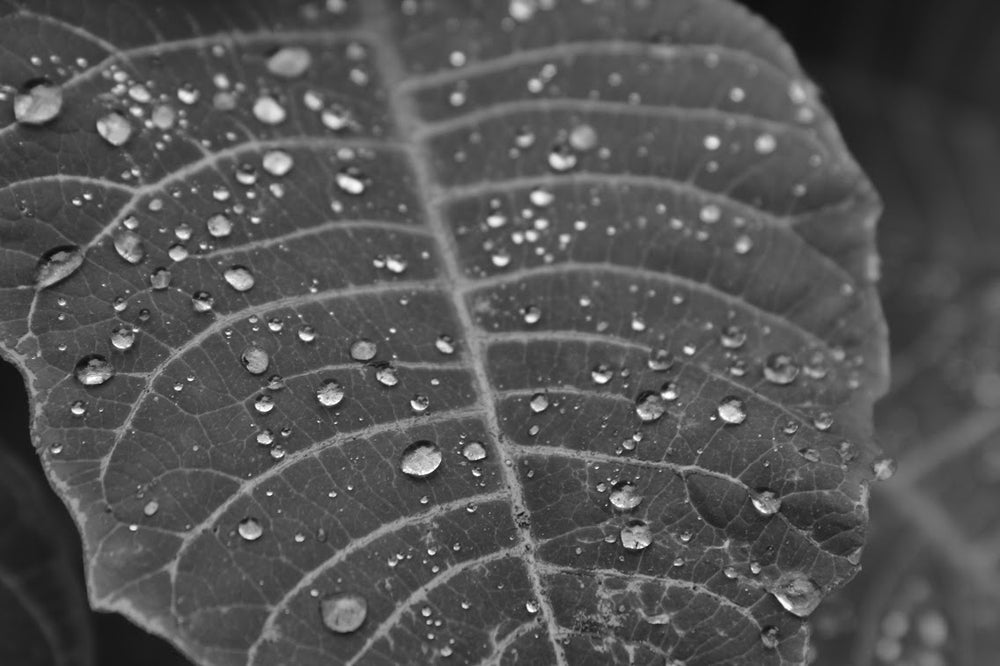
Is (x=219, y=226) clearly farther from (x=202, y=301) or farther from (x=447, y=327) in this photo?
(x=447, y=327)

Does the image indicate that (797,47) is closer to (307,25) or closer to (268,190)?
(307,25)

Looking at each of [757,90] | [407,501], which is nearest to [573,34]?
[757,90]

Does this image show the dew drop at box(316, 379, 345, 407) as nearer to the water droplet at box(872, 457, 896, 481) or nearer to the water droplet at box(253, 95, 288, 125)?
the water droplet at box(253, 95, 288, 125)

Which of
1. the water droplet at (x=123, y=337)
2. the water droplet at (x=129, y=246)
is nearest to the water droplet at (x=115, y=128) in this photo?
the water droplet at (x=129, y=246)

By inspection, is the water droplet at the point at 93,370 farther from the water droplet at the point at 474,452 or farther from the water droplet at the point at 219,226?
the water droplet at the point at 474,452

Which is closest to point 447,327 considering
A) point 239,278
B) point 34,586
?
point 239,278
